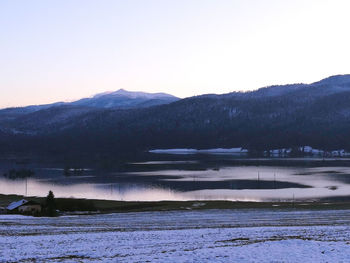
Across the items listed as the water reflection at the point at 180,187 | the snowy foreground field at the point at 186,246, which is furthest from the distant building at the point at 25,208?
the snowy foreground field at the point at 186,246

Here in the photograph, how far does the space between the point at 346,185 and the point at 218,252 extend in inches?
3479

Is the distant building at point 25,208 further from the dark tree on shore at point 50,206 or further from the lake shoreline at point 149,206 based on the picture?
the lake shoreline at point 149,206

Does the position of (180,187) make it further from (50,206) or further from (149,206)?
(50,206)

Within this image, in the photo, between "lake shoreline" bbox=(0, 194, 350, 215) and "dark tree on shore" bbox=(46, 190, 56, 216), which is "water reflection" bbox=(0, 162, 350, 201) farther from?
"dark tree on shore" bbox=(46, 190, 56, 216)

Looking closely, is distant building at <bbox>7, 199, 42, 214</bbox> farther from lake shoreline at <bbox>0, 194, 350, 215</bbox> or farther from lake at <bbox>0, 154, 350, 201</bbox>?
lake at <bbox>0, 154, 350, 201</bbox>

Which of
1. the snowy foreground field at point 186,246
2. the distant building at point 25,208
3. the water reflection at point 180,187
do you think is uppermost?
the snowy foreground field at point 186,246

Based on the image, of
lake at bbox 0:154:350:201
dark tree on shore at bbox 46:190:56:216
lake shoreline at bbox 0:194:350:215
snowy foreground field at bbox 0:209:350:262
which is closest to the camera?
snowy foreground field at bbox 0:209:350:262

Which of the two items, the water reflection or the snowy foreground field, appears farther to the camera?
the water reflection

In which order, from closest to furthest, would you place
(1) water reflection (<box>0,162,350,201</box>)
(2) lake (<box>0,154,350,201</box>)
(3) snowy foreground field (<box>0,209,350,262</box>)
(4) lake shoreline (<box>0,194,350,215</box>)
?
1. (3) snowy foreground field (<box>0,209,350,262</box>)
2. (4) lake shoreline (<box>0,194,350,215</box>)
3. (2) lake (<box>0,154,350,201</box>)
4. (1) water reflection (<box>0,162,350,201</box>)

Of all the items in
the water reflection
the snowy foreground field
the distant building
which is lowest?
the water reflection

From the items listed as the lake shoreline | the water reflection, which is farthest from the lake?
the lake shoreline

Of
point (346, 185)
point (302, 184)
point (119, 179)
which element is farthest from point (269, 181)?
point (119, 179)

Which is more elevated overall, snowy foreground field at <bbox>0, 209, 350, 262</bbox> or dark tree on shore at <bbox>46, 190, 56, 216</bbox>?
snowy foreground field at <bbox>0, 209, 350, 262</bbox>

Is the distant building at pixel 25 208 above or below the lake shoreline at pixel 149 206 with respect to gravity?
above
